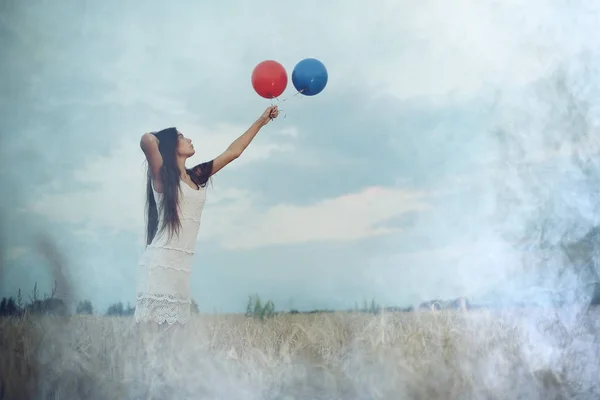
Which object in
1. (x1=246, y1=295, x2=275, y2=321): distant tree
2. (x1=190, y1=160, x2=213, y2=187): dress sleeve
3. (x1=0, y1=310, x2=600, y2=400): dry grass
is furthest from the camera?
(x1=190, y1=160, x2=213, y2=187): dress sleeve

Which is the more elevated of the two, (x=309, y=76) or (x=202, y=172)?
(x=309, y=76)

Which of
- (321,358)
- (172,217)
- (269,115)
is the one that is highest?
(269,115)

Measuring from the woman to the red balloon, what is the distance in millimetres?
86

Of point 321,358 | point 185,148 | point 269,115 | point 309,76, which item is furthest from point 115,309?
point 309,76

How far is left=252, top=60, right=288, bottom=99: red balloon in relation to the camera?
3221 millimetres

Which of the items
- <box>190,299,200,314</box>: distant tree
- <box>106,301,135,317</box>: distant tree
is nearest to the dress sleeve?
<box>190,299,200,314</box>: distant tree

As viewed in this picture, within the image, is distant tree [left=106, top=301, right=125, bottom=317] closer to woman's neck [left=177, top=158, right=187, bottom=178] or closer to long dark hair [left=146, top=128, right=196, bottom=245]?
long dark hair [left=146, top=128, right=196, bottom=245]

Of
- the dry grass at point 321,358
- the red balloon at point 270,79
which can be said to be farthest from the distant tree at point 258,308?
the red balloon at point 270,79

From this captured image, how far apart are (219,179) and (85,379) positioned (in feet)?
3.57

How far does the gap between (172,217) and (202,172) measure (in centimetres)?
25

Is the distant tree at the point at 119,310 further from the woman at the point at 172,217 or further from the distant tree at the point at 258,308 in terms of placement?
the distant tree at the point at 258,308

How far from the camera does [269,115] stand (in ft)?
10.7

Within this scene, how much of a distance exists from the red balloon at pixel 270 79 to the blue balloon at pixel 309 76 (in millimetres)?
58

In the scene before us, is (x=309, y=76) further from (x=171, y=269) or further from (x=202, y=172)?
(x=171, y=269)
